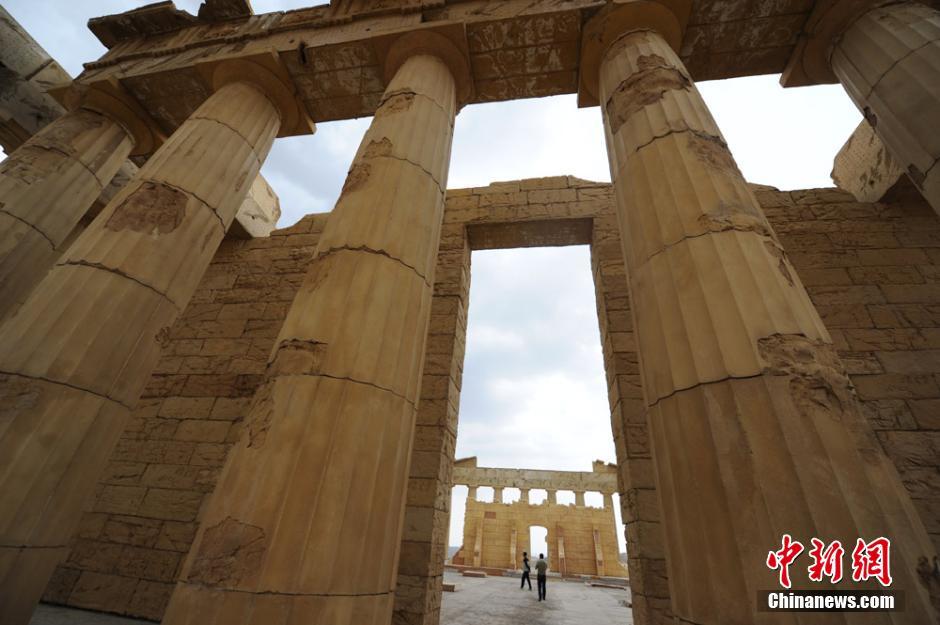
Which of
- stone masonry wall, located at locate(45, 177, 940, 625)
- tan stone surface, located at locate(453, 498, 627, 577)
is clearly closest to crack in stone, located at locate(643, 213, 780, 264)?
stone masonry wall, located at locate(45, 177, 940, 625)

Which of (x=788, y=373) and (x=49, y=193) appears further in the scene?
(x=49, y=193)

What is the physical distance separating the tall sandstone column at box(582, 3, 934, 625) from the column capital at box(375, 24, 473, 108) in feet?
9.29

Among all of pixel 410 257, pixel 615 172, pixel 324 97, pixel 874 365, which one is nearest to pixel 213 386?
pixel 324 97

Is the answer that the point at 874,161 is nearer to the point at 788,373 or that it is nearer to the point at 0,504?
the point at 788,373

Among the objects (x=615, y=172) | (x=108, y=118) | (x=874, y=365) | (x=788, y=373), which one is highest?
(x=108, y=118)

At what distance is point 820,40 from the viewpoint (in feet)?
13.6

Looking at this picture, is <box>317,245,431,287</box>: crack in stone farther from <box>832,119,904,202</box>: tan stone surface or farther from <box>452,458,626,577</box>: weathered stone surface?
<box>452,458,626,577</box>: weathered stone surface

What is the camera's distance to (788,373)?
1765 millimetres

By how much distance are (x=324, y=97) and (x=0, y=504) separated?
5058 mm

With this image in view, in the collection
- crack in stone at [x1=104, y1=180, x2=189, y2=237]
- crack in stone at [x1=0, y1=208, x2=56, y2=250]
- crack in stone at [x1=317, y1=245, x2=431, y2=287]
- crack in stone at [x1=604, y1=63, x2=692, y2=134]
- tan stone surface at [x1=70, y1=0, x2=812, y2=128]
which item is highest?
tan stone surface at [x1=70, y1=0, x2=812, y2=128]

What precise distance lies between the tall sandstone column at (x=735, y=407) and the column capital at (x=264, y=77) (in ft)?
15.4

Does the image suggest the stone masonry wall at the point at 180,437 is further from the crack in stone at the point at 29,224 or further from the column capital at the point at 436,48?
the column capital at the point at 436,48

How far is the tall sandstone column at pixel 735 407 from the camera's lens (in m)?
1.47

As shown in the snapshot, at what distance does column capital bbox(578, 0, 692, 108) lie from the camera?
13.2 ft
